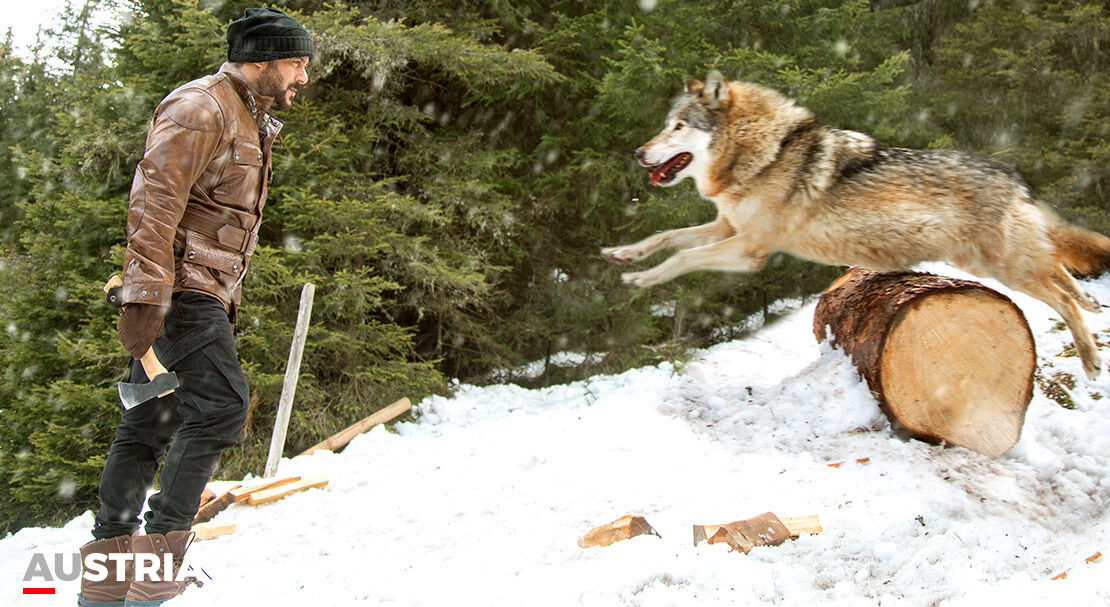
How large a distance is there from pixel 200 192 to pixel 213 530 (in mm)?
2689

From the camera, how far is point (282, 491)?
470 cm

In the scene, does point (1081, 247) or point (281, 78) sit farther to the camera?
point (1081, 247)

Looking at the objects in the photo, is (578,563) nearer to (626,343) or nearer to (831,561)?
(831,561)

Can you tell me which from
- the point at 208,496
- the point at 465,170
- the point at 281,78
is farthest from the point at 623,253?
the point at 465,170

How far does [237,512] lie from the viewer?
14.9 ft

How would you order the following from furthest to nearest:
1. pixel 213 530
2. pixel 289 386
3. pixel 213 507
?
1. pixel 289 386
2. pixel 213 507
3. pixel 213 530

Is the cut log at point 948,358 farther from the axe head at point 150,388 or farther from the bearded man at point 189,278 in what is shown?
the axe head at point 150,388

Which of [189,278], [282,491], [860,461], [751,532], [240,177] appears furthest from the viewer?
[282,491]

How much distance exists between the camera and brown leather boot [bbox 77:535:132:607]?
2488 mm

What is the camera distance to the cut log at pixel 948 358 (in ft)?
12.0

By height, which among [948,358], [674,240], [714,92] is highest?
[714,92]

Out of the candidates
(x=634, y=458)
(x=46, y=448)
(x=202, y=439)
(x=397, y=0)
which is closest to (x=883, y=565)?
(x=634, y=458)

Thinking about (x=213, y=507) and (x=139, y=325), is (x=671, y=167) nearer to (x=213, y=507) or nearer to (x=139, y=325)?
(x=139, y=325)

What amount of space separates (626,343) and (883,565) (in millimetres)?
5984
